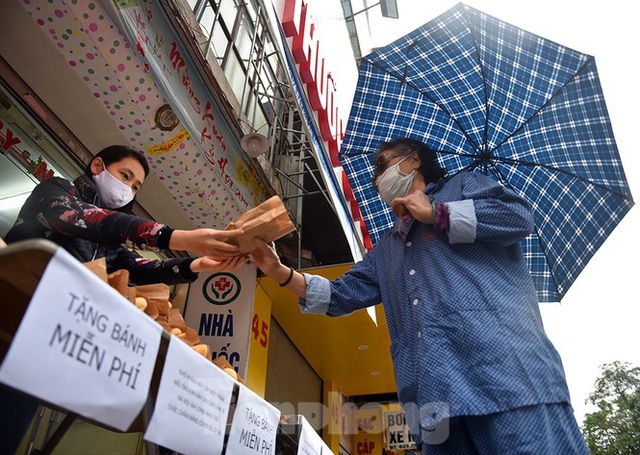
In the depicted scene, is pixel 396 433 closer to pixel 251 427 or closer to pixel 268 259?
pixel 251 427

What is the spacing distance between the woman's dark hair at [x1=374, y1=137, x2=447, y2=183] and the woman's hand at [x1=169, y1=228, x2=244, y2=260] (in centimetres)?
92

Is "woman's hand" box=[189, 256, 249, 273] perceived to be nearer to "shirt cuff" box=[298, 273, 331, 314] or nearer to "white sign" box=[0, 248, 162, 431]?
"shirt cuff" box=[298, 273, 331, 314]

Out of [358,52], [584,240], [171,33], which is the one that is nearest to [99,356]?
[584,240]

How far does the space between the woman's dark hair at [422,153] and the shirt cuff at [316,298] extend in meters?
0.71

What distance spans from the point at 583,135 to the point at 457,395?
175 cm

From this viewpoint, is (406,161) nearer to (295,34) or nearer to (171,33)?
(171,33)

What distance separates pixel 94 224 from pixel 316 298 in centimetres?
88

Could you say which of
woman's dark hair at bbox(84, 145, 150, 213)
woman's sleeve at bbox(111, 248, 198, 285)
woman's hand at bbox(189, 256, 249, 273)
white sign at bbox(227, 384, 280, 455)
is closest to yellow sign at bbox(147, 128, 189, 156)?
woman's dark hair at bbox(84, 145, 150, 213)

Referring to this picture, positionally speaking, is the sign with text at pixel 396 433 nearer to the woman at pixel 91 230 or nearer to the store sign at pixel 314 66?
the store sign at pixel 314 66

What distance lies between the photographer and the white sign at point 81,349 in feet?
2.78

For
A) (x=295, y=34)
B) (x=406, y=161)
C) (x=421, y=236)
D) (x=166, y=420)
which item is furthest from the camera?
(x=295, y=34)

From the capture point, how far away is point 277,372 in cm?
632

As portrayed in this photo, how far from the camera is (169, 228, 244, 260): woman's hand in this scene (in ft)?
5.34

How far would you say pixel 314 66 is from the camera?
17.7 ft
